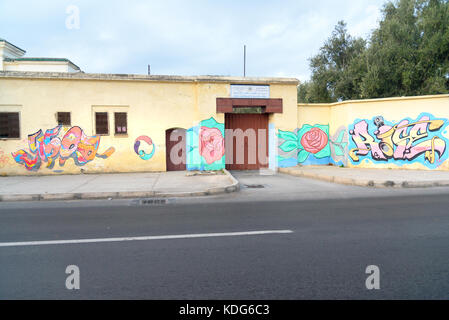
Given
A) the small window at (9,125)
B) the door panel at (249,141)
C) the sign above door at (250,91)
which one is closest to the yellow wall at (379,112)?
the door panel at (249,141)

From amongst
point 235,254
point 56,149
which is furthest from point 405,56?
point 56,149

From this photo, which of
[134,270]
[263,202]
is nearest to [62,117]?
[263,202]

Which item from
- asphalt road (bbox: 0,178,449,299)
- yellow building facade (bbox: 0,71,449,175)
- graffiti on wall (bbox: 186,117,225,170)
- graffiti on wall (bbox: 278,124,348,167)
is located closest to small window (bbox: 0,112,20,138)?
yellow building facade (bbox: 0,71,449,175)

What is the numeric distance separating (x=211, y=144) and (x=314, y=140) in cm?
560

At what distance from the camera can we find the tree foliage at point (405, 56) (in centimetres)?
1691

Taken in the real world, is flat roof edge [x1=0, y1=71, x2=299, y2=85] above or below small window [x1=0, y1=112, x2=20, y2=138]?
above

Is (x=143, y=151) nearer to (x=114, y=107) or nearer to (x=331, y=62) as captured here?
(x=114, y=107)

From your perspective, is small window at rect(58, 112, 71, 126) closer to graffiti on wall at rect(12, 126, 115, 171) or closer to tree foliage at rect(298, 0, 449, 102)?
graffiti on wall at rect(12, 126, 115, 171)

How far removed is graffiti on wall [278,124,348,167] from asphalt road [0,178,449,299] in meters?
8.17

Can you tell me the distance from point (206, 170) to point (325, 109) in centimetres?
727

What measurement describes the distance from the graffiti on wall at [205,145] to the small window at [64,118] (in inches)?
210

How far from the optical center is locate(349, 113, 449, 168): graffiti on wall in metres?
12.7

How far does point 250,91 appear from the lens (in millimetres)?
13938

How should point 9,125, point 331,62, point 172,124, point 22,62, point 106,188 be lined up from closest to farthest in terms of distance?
point 106,188, point 9,125, point 172,124, point 22,62, point 331,62
